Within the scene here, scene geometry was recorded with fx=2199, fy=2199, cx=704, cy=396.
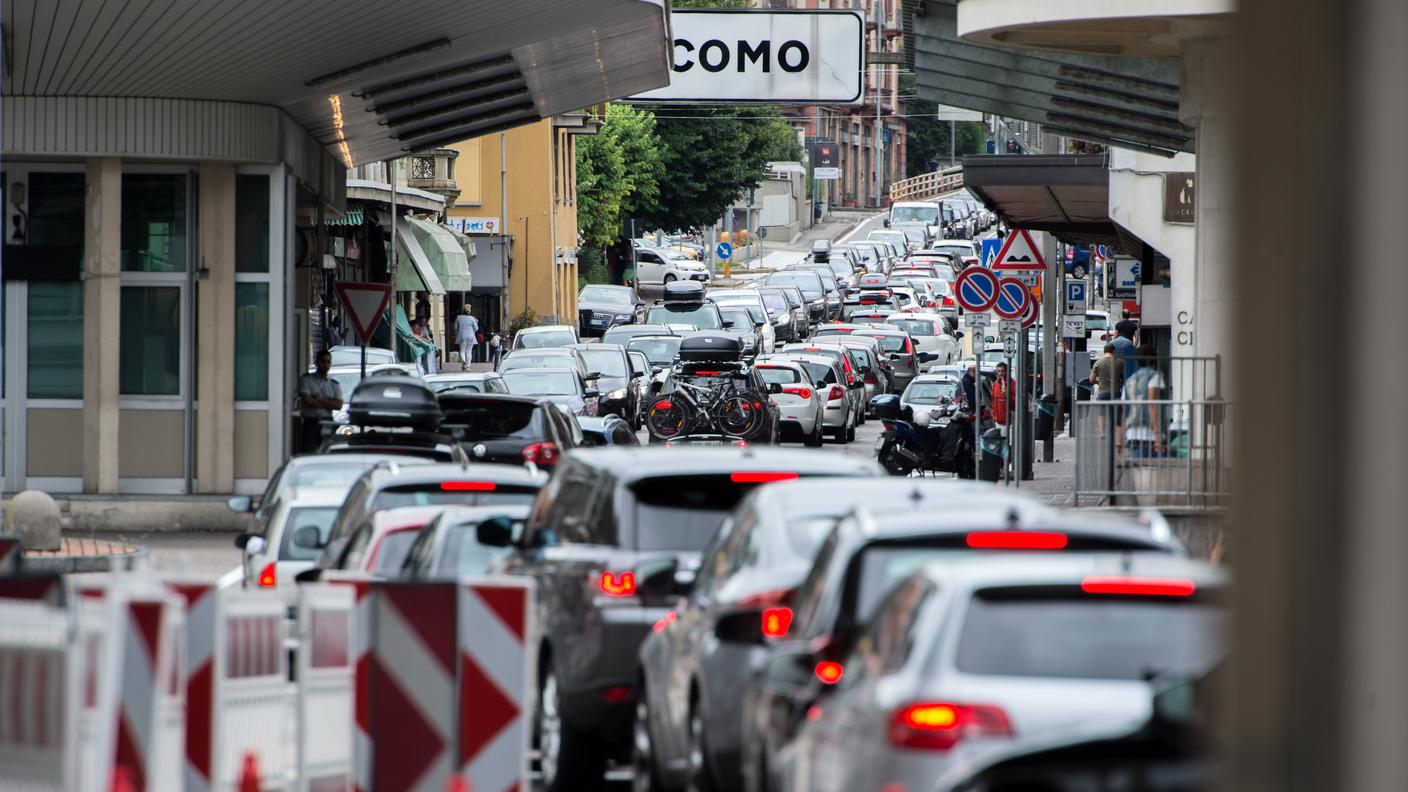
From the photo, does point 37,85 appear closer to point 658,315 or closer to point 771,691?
point 771,691

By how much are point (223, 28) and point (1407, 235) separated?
65.7 feet

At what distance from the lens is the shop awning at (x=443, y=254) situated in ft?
184

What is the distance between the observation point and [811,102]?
92.3 ft

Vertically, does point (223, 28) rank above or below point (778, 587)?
above

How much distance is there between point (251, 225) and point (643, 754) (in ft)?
51.1

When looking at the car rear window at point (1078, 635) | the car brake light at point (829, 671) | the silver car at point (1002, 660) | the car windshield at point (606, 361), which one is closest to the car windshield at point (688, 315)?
the car windshield at point (606, 361)

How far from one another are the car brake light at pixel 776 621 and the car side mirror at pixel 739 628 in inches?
6.6

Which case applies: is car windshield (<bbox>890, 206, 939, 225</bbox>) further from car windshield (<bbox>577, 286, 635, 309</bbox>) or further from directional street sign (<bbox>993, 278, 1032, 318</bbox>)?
directional street sign (<bbox>993, 278, 1032, 318</bbox>)

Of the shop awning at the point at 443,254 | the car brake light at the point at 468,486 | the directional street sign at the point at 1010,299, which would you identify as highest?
the shop awning at the point at 443,254

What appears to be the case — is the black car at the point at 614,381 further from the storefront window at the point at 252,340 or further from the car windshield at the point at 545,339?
the storefront window at the point at 252,340

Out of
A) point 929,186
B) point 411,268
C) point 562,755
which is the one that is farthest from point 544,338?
point 929,186

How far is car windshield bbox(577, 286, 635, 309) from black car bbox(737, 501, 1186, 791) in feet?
203

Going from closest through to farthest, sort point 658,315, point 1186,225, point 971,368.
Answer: point 1186,225
point 971,368
point 658,315

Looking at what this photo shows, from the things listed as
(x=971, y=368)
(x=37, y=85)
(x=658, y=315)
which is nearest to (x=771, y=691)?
(x=37, y=85)
